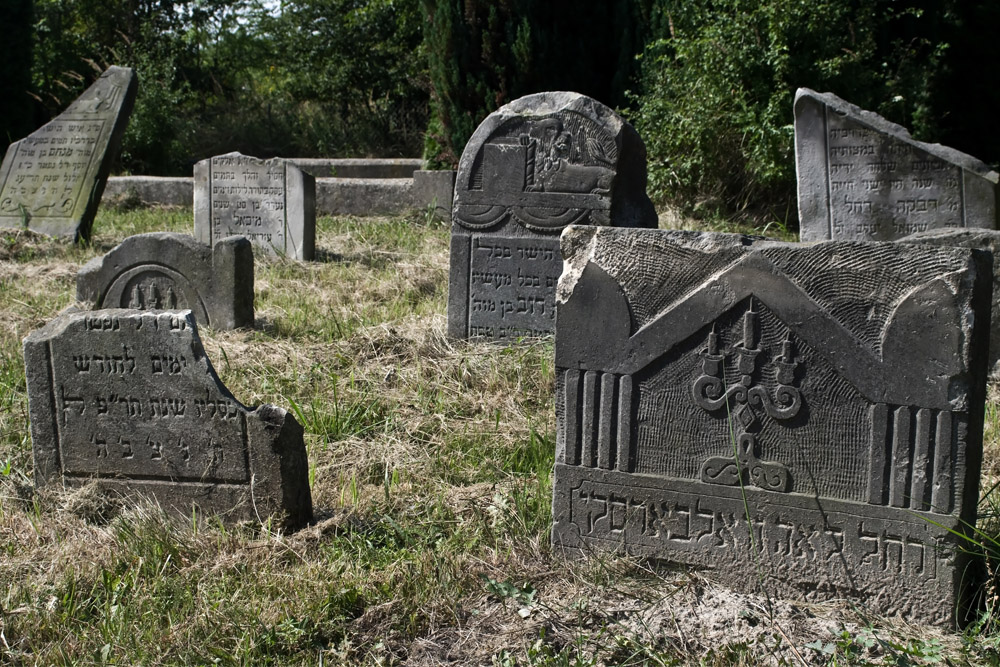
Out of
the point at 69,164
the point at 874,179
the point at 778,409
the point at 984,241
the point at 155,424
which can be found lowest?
the point at 155,424

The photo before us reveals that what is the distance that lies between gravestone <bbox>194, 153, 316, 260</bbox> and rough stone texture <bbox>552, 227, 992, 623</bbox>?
17.5ft

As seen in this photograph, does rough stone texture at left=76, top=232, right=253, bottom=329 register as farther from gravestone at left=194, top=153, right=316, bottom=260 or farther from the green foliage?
the green foliage

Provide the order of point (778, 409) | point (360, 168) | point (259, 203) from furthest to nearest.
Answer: point (360, 168)
point (259, 203)
point (778, 409)

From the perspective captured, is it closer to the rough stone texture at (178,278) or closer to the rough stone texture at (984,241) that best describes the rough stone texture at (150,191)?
the rough stone texture at (178,278)

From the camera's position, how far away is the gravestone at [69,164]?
8500mm

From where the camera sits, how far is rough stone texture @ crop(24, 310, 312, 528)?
310 centimetres

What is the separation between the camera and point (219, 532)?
3.00 metres

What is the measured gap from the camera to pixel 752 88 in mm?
9242

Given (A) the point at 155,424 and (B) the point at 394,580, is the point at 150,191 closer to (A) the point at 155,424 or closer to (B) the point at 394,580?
(A) the point at 155,424

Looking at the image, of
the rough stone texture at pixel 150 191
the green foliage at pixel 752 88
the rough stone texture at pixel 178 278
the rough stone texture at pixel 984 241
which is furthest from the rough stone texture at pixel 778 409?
the rough stone texture at pixel 150 191

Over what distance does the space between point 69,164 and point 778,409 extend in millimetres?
7932

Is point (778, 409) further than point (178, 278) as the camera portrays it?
No

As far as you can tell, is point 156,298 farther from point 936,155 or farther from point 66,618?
point 936,155

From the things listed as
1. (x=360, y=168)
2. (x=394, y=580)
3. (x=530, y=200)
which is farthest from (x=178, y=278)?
(x=360, y=168)
